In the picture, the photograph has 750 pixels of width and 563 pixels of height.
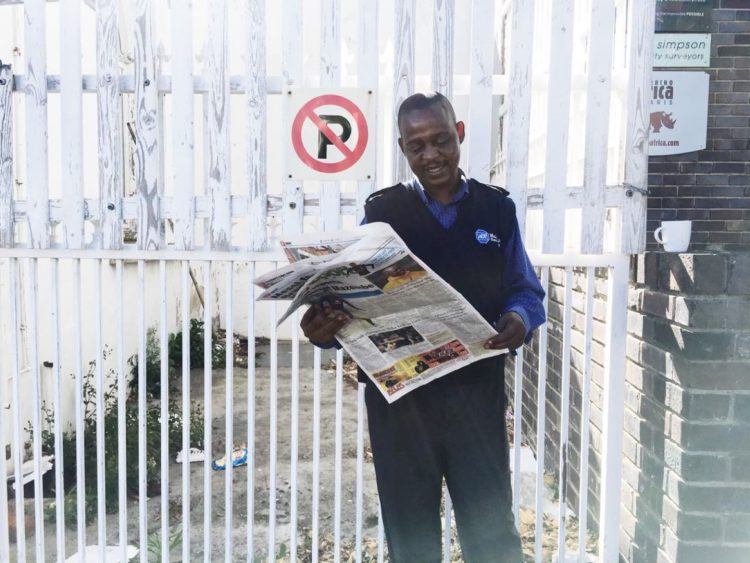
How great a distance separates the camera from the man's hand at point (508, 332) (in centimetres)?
189

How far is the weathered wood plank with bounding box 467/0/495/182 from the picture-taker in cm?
257

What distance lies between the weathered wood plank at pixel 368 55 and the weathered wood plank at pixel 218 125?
55 cm

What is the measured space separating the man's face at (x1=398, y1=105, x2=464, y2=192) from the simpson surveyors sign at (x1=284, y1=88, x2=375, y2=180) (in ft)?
1.89

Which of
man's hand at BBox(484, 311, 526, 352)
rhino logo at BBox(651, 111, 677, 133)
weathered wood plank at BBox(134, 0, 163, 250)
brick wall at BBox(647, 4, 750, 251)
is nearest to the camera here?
man's hand at BBox(484, 311, 526, 352)

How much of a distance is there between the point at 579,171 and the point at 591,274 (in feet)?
5.00

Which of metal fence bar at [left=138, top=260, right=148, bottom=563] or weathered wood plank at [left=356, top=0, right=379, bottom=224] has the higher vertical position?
weathered wood plank at [left=356, top=0, right=379, bottom=224]

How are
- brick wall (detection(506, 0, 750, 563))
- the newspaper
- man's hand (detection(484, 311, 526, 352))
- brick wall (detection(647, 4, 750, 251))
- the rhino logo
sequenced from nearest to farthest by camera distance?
1. the newspaper
2. man's hand (detection(484, 311, 526, 352))
3. brick wall (detection(506, 0, 750, 563))
4. the rhino logo
5. brick wall (detection(647, 4, 750, 251))

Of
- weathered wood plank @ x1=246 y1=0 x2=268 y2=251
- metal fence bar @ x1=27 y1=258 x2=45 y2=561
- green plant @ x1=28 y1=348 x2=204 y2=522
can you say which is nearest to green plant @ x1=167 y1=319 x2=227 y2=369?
green plant @ x1=28 y1=348 x2=204 y2=522

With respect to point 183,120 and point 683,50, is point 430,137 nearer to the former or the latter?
point 183,120

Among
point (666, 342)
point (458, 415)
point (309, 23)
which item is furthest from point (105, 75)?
point (309, 23)

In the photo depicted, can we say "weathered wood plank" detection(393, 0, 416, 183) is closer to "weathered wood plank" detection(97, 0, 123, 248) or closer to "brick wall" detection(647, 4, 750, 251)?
"weathered wood plank" detection(97, 0, 123, 248)

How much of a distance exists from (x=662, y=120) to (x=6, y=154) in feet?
12.5

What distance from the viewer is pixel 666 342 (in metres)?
2.42

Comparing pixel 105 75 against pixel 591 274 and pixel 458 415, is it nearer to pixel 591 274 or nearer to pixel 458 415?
pixel 458 415
